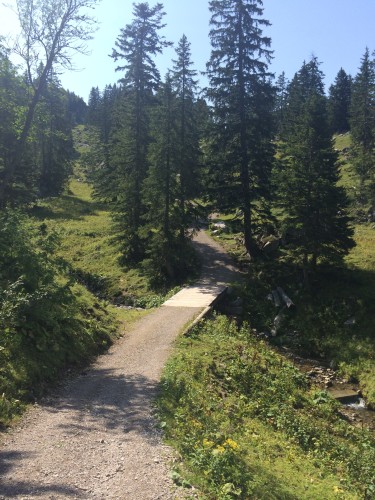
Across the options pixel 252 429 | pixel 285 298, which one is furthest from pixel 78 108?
pixel 252 429

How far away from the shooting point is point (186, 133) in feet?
91.1

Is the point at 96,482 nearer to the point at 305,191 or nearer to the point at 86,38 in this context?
the point at 86,38

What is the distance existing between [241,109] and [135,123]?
7943 mm

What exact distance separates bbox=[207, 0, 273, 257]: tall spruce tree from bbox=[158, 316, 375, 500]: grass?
42.1 ft

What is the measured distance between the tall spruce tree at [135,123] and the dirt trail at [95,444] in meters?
17.2

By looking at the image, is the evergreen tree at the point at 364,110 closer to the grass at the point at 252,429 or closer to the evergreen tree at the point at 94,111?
the evergreen tree at the point at 94,111

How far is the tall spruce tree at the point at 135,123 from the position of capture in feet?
99.0

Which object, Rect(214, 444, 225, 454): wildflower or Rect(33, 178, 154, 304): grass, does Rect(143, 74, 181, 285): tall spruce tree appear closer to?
Rect(33, 178, 154, 304): grass

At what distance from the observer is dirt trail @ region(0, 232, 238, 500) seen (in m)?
6.77

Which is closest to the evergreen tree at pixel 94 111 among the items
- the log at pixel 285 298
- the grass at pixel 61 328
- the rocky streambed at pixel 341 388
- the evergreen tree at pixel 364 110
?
the evergreen tree at pixel 364 110

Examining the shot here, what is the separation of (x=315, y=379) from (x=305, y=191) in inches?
421

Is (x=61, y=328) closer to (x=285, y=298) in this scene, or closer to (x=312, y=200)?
(x=285, y=298)

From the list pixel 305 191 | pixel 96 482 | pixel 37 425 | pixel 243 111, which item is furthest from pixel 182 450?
pixel 243 111

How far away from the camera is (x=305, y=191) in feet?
77.1
